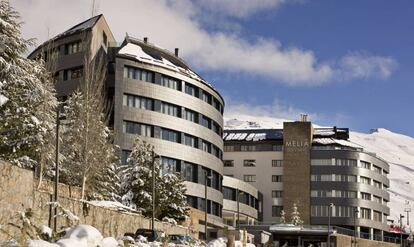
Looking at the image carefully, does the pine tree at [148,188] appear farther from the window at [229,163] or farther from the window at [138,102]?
the window at [229,163]

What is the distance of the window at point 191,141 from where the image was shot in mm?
83694

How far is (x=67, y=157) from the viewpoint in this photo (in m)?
53.0

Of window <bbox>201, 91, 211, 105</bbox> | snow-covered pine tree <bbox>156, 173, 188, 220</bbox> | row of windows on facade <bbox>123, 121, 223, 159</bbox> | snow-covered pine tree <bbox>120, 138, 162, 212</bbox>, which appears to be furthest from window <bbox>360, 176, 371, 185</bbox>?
snow-covered pine tree <bbox>120, 138, 162, 212</bbox>

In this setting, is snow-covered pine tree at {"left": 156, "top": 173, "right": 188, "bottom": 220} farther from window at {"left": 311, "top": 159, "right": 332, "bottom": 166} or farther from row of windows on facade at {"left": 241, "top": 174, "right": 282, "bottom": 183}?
window at {"left": 311, "top": 159, "right": 332, "bottom": 166}

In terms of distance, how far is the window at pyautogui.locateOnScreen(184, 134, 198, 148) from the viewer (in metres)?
83.7

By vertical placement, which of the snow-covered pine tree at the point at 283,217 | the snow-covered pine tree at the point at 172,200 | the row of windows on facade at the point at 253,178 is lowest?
the snow-covered pine tree at the point at 172,200

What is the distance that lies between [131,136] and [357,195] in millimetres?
60336

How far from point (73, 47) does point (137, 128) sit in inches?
446

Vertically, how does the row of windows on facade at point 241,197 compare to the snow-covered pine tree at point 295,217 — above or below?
above

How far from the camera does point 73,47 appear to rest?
79.9 meters

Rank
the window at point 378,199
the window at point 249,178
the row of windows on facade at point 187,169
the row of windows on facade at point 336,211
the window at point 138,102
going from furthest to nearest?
the window at point 378,199 < the window at point 249,178 < the row of windows on facade at point 336,211 < the window at point 138,102 < the row of windows on facade at point 187,169

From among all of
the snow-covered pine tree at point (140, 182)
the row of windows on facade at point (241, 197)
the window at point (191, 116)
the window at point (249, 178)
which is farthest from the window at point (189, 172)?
the window at point (249, 178)

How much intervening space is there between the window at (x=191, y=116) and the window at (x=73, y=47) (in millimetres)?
14314

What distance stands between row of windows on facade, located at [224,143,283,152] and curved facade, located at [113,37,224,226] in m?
40.2
